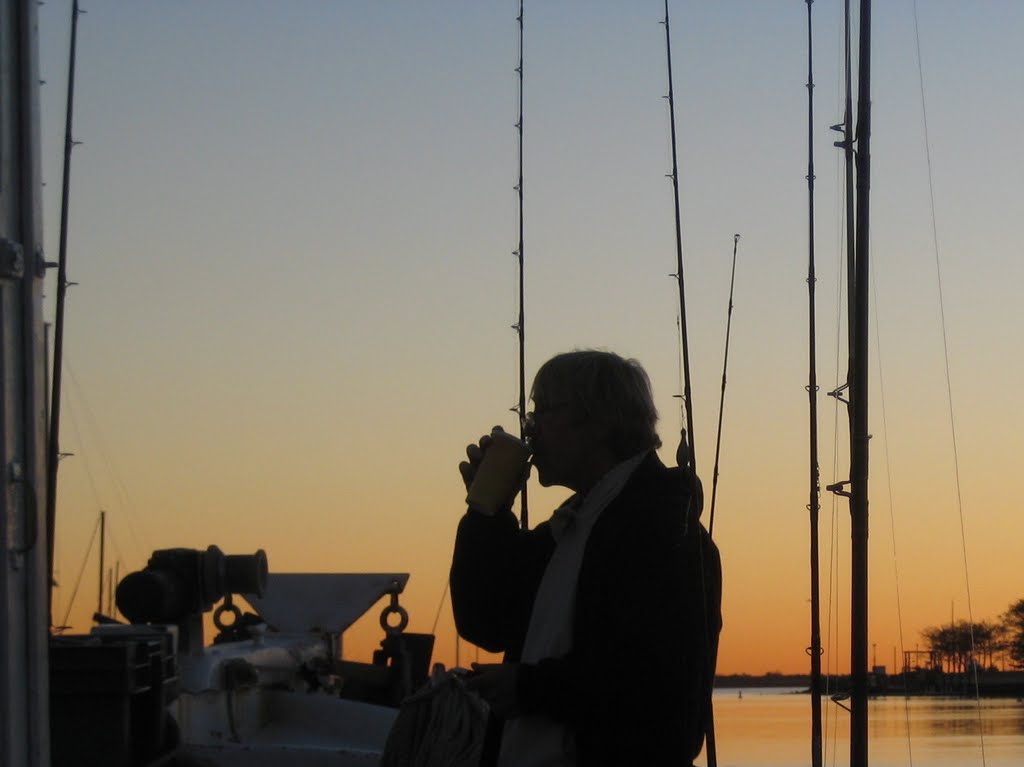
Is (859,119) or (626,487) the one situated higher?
(859,119)

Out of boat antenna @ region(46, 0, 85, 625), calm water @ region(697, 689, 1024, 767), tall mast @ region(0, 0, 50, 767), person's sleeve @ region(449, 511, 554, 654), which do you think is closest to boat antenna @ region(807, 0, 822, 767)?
calm water @ region(697, 689, 1024, 767)

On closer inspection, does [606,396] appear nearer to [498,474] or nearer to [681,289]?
[498,474]

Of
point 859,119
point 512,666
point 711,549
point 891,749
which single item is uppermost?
point 859,119

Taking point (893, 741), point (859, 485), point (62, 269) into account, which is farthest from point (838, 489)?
point (893, 741)

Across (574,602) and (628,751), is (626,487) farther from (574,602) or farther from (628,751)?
(628,751)

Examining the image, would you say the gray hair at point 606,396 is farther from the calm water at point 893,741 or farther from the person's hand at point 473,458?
the calm water at point 893,741

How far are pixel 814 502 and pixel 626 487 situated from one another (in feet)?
25.6

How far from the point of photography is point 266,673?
26.4ft

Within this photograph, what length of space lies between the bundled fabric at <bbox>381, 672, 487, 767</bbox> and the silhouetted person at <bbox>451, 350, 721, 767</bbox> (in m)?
→ 0.05

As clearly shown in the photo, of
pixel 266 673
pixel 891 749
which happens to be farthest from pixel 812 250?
pixel 891 749

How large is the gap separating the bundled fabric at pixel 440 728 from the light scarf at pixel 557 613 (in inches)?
5.3

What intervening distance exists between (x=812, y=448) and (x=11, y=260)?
357 inches

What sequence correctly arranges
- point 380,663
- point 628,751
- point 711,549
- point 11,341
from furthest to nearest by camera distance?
point 380,663 < point 711,549 < point 628,751 < point 11,341

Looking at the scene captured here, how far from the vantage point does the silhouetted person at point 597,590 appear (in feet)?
9.11
